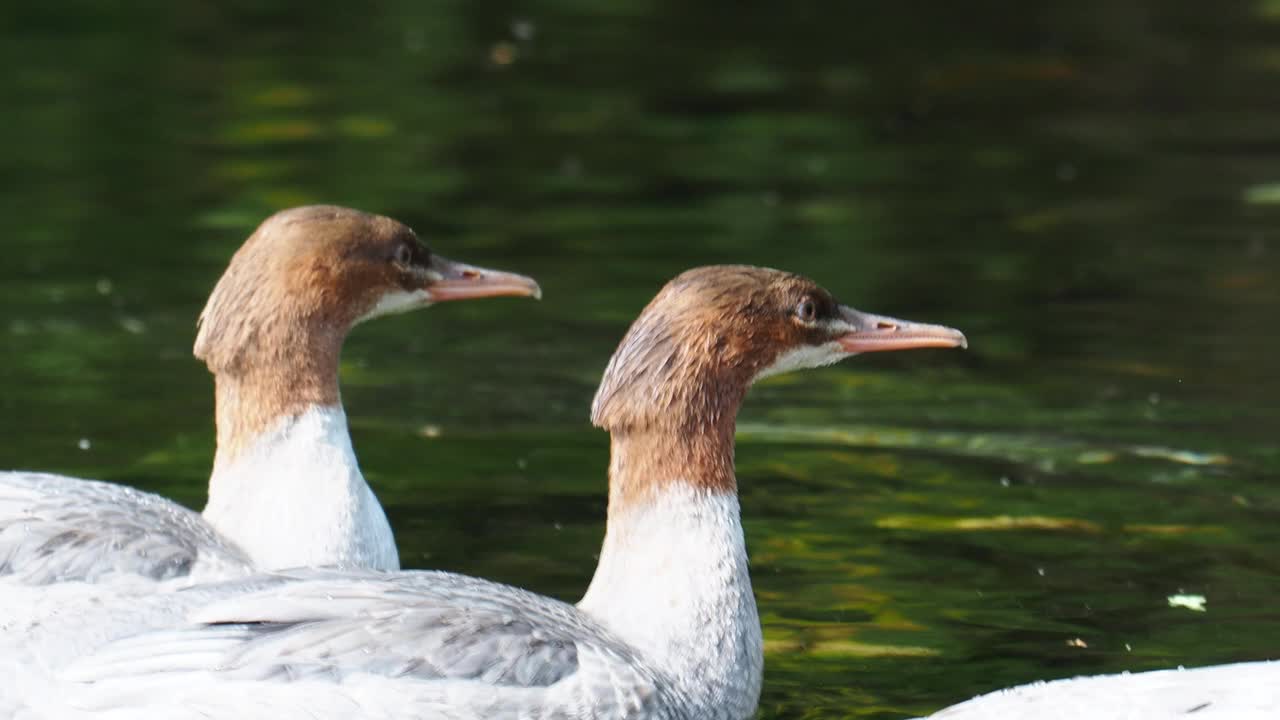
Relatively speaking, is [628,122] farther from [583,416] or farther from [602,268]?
[583,416]

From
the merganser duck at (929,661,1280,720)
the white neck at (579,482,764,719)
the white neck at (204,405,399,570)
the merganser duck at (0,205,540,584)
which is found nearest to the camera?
the merganser duck at (929,661,1280,720)

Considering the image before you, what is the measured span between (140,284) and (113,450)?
10.5 ft

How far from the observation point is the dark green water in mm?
8727

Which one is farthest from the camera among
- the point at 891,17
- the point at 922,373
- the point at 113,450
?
the point at 891,17

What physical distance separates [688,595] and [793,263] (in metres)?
6.87

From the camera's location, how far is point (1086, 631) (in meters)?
8.05

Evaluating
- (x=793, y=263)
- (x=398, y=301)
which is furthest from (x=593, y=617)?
(x=793, y=263)

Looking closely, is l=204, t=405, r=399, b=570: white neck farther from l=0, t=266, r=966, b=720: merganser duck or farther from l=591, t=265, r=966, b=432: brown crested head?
l=591, t=265, r=966, b=432: brown crested head

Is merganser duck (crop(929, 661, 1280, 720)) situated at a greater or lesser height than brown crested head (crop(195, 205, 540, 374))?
lesser

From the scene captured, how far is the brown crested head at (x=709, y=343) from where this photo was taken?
274 inches

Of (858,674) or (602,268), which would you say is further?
(602,268)

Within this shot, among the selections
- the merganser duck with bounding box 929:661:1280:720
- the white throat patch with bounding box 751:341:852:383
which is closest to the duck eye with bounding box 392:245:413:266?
the white throat patch with bounding box 751:341:852:383

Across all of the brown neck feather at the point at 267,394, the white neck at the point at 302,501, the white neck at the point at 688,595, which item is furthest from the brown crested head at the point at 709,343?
the brown neck feather at the point at 267,394

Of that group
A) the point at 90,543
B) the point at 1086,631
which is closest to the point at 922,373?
the point at 1086,631
